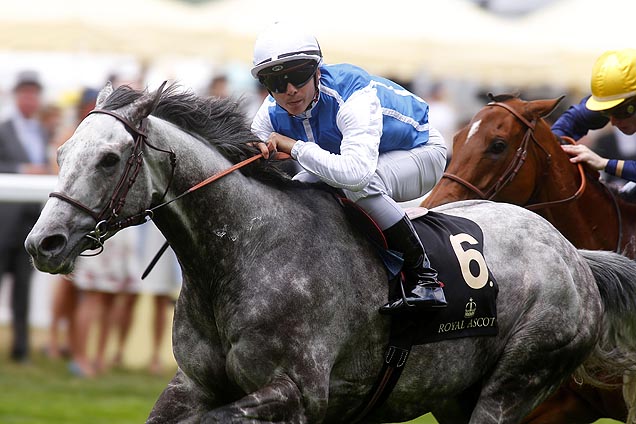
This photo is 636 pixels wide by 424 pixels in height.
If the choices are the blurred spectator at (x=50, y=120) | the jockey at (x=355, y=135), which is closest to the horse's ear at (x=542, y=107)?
the jockey at (x=355, y=135)

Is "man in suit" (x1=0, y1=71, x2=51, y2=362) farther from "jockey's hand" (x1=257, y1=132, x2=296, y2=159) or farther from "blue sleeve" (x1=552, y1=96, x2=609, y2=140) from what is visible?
"jockey's hand" (x1=257, y1=132, x2=296, y2=159)

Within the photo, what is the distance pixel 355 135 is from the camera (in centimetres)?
458

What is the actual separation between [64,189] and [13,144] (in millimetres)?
5131

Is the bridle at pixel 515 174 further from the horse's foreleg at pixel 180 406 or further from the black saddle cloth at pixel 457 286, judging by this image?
the horse's foreleg at pixel 180 406

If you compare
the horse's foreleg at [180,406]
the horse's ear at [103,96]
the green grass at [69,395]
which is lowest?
the green grass at [69,395]

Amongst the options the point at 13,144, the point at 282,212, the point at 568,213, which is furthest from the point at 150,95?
the point at 13,144

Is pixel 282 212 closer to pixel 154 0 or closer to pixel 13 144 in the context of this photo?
pixel 13 144

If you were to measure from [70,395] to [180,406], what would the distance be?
352 cm

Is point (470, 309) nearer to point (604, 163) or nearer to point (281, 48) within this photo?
point (281, 48)

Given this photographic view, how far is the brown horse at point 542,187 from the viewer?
6.01 metres

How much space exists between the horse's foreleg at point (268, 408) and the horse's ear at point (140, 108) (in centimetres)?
111

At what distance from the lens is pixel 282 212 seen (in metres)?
4.66

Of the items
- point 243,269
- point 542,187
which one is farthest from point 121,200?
point 542,187

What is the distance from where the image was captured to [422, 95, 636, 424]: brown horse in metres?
6.01
